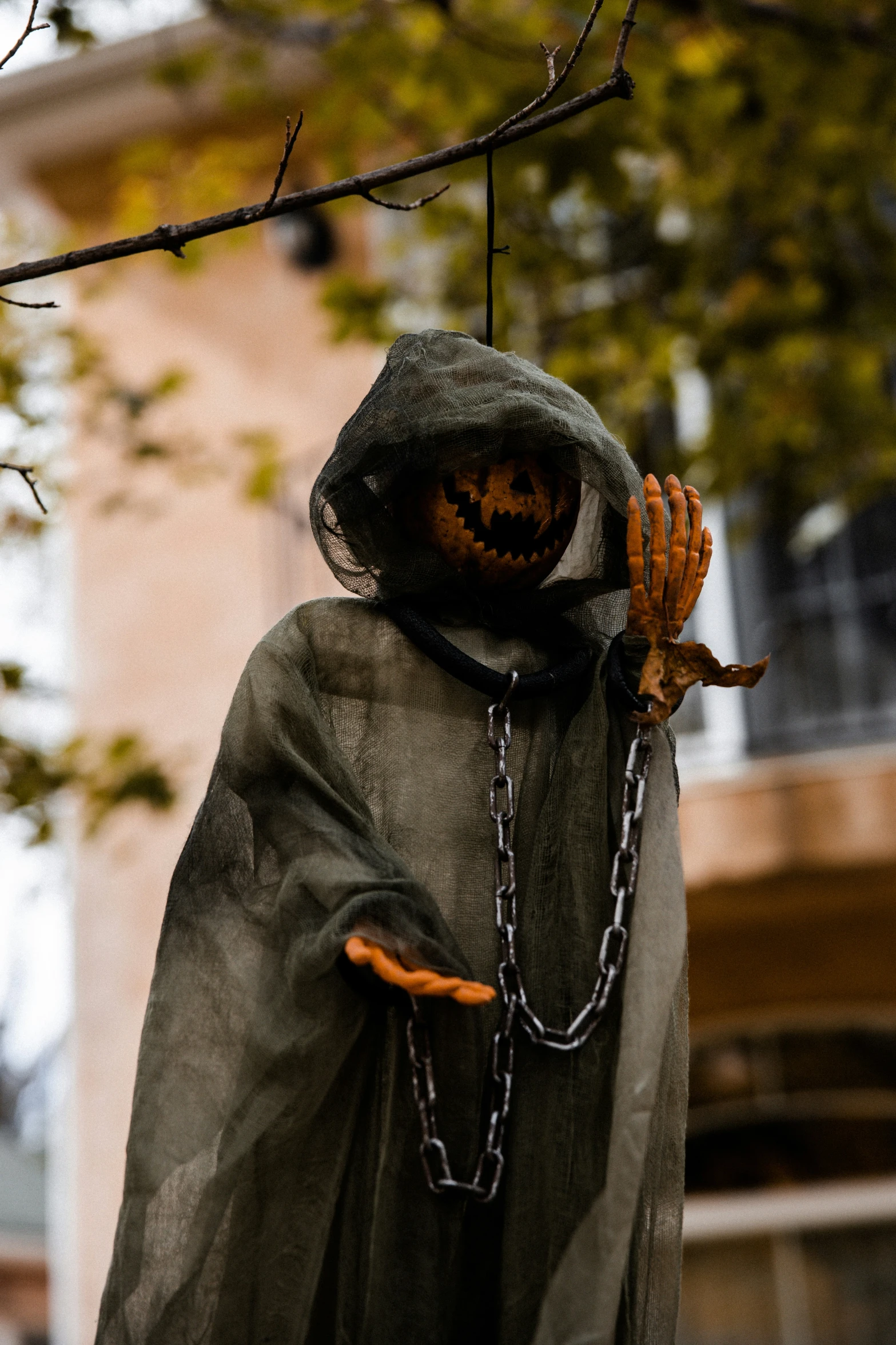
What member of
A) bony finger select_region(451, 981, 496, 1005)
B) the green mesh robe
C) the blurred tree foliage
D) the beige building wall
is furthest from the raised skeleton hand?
the beige building wall

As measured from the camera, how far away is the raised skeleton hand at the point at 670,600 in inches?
78.9

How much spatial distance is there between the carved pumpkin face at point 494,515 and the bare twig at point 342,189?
1.24 feet

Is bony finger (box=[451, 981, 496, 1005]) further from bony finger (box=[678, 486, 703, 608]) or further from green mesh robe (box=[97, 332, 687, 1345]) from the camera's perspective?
bony finger (box=[678, 486, 703, 608])

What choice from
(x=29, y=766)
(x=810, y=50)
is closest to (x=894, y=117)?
(x=810, y=50)

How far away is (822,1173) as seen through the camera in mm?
6906

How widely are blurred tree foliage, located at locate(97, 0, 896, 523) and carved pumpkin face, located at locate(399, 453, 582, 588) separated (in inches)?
109

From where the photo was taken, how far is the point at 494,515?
2141 mm

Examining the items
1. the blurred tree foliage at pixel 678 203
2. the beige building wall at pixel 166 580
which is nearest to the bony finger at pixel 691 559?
the blurred tree foliage at pixel 678 203

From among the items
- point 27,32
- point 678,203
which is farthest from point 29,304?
point 678,203

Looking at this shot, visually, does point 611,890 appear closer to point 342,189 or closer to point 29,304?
point 342,189

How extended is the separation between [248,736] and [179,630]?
6.27 m

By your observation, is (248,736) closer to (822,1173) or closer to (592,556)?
(592,556)

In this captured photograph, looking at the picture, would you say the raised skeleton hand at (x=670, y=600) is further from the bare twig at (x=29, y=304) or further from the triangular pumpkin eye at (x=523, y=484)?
the bare twig at (x=29, y=304)

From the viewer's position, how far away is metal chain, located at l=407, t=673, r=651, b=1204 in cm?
192
